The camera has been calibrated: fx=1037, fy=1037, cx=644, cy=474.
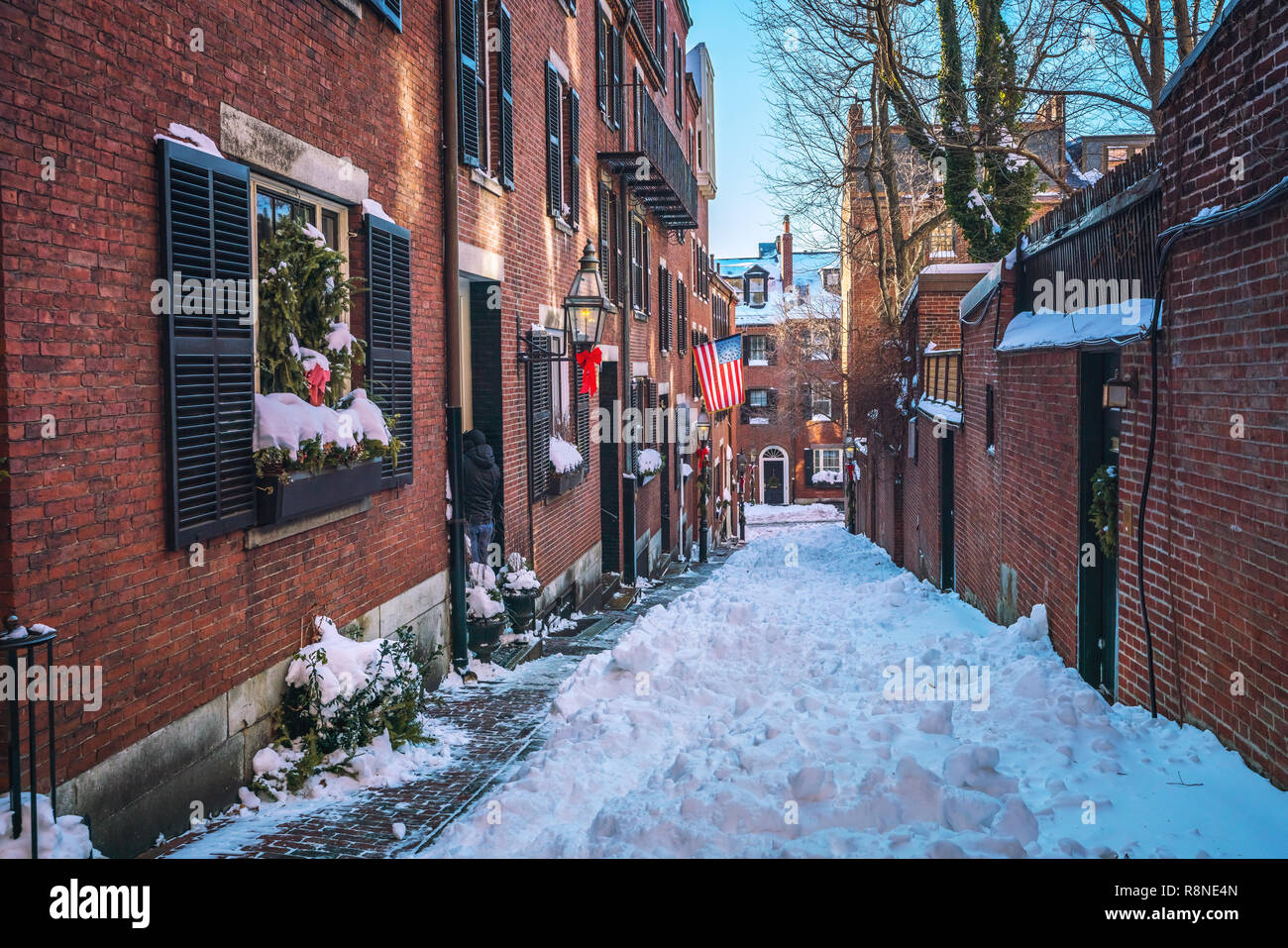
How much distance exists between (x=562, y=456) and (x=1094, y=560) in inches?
265

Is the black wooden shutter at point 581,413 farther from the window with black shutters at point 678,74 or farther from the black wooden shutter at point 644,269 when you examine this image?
the window with black shutters at point 678,74

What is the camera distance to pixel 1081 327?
712 cm

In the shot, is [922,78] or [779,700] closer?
[779,700]

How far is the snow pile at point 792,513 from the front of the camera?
1957 inches

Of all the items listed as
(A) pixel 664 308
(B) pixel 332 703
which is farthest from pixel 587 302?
(A) pixel 664 308

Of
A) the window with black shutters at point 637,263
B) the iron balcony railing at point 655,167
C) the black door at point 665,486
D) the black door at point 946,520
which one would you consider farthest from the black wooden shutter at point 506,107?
the black door at point 665,486

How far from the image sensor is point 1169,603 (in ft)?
18.7

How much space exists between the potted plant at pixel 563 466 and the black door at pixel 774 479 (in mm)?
44379

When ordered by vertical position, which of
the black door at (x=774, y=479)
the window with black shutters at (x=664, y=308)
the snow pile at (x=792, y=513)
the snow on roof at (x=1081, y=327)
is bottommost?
the snow pile at (x=792, y=513)

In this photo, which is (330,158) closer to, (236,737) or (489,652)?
(236,737)

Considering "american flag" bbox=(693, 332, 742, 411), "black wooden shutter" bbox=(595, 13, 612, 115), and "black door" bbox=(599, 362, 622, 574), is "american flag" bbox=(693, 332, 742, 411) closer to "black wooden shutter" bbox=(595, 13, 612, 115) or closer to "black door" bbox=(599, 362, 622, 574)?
"black door" bbox=(599, 362, 622, 574)

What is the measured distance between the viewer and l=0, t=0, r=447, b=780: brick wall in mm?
3910

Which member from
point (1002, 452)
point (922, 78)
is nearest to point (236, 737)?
point (1002, 452)
